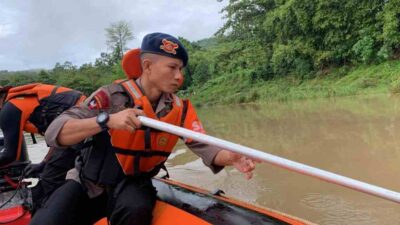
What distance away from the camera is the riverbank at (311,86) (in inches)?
577

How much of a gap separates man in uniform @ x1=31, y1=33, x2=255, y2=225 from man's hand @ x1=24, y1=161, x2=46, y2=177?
0.87 m

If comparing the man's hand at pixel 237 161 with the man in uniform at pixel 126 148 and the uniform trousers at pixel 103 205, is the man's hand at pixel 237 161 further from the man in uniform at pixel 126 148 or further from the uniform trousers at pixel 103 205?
the uniform trousers at pixel 103 205

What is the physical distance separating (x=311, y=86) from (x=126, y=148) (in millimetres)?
16480

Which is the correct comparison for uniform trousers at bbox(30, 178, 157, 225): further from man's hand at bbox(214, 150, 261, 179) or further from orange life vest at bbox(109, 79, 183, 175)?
man's hand at bbox(214, 150, 261, 179)

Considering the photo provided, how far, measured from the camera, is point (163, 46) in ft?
5.81

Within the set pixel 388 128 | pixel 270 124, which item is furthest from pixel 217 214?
pixel 270 124

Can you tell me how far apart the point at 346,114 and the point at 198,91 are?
55.6 ft

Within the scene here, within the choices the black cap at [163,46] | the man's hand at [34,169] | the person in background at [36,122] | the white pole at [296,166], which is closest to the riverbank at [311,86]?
the person in background at [36,122]

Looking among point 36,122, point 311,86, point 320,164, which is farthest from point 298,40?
point 36,122

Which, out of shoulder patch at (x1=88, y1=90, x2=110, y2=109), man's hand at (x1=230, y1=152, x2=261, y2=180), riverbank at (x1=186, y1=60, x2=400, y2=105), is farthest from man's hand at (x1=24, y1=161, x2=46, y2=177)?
riverbank at (x1=186, y1=60, x2=400, y2=105)

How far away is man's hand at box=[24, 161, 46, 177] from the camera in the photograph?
8.64ft

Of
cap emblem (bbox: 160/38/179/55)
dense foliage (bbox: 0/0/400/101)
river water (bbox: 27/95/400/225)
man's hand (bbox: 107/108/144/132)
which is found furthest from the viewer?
dense foliage (bbox: 0/0/400/101)

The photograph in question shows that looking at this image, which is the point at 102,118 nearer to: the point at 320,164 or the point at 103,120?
the point at 103,120

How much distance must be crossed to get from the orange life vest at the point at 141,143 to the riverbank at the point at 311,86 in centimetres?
1222
